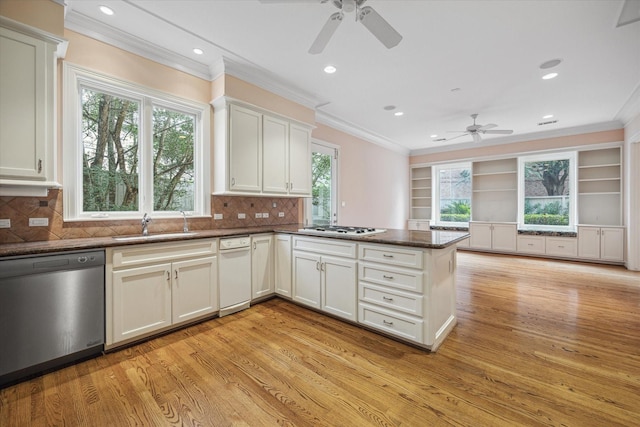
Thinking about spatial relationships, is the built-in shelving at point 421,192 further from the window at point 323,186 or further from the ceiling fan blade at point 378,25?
the ceiling fan blade at point 378,25

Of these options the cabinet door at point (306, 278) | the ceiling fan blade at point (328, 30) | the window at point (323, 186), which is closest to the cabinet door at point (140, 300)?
the cabinet door at point (306, 278)

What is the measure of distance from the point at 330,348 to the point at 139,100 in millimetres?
3253

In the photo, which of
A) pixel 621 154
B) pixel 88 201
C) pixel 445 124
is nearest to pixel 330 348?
pixel 88 201

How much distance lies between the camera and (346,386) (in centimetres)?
192

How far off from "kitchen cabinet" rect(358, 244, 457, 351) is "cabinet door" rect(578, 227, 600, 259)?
5.15m

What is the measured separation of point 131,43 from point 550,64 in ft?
15.5

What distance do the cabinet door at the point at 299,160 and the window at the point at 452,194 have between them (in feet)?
16.8

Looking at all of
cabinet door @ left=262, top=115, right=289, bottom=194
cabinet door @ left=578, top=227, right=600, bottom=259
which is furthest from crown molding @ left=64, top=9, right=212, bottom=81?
cabinet door @ left=578, top=227, right=600, bottom=259

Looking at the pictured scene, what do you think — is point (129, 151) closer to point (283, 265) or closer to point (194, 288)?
point (194, 288)

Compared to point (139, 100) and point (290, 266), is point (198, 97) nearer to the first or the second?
point (139, 100)

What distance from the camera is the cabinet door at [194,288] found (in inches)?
107

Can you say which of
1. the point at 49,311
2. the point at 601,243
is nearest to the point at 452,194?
the point at 601,243

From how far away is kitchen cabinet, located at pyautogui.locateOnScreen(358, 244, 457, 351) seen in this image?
7.66 feet

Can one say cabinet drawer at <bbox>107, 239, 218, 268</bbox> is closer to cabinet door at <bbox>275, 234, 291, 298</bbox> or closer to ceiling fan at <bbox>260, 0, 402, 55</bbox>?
cabinet door at <bbox>275, 234, 291, 298</bbox>
